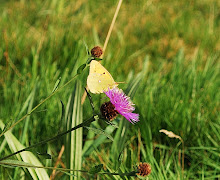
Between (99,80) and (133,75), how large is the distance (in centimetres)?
125

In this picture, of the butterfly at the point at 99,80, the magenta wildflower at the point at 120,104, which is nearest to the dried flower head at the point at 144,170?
the magenta wildflower at the point at 120,104

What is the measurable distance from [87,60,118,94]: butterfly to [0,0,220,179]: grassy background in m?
0.16

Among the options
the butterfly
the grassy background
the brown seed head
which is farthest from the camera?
the grassy background

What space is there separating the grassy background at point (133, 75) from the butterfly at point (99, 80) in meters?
0.16

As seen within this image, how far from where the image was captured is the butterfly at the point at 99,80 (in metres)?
0.93

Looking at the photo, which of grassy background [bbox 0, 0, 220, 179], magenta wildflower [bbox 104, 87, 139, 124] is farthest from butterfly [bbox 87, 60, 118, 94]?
grassy background [bbox 0, 0, 220, 179]

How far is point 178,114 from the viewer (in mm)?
1624

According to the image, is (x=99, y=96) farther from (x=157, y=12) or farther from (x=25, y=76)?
(x=157, y=12)

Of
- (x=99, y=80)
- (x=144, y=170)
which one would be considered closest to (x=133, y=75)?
(x=99, y=80)

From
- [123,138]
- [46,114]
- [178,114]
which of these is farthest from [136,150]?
[46,114]

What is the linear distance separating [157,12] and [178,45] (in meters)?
0.76

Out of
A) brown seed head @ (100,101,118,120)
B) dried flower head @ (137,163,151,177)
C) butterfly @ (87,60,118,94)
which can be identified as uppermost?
butterfly @ (87,60,118,94)

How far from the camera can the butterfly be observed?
925mm

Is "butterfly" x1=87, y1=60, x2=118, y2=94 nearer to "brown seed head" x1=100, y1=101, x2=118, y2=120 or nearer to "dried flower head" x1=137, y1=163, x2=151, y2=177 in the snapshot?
"brown seed head" x1=100, y1=101, x2=118, y2=120
